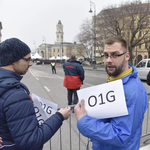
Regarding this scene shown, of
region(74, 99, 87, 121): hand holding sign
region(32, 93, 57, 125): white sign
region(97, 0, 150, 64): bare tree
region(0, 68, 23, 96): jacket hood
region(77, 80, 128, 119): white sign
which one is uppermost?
region(97, 0, 150, 64): bare tree

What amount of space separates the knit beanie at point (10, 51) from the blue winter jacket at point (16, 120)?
0.10 metres

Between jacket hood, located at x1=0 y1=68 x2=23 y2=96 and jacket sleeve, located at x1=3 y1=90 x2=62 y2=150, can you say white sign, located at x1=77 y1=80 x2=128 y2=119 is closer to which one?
jacket sleeve, located at x1=3 y1=90 x2=62 y2=150

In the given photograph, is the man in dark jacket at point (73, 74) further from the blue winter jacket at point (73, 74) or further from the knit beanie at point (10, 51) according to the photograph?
the knit beanie at point (10, 51)

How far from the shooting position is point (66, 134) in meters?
3.40

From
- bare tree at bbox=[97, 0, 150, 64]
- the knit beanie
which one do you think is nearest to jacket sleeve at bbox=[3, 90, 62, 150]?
the knit beanie

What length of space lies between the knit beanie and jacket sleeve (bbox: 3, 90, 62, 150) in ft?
1.00

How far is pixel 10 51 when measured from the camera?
3.85 feet

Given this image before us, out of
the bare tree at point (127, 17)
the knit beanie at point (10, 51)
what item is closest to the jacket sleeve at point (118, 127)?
the knit beanie at point (10, 51)

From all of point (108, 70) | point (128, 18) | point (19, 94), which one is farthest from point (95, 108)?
point (128, 18)

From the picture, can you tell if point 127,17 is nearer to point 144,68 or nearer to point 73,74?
point 144,68

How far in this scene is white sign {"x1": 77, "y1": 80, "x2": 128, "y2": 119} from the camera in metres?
1.17

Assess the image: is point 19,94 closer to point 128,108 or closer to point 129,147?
point 128,108

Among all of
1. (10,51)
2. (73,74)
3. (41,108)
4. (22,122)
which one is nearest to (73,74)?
(73,74)

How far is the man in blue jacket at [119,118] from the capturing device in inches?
44.1
